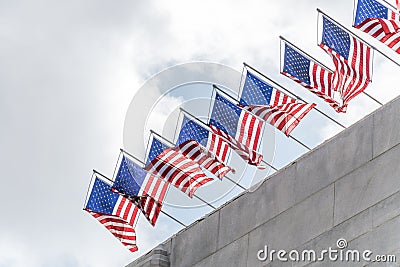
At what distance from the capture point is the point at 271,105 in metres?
24.3

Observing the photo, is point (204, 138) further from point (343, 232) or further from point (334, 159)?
point (343, 232)

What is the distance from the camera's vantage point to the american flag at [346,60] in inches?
940

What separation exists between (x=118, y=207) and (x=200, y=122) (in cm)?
258

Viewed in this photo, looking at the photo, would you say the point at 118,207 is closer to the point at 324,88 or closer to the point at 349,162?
the point at 324,88

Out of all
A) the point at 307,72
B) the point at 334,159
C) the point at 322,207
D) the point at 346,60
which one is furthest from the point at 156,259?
the point at 346,60

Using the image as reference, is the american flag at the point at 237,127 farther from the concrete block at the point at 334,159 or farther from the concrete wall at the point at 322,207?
the concrete block at the point at 334,159

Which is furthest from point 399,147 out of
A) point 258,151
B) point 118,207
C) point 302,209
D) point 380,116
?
point 118,207

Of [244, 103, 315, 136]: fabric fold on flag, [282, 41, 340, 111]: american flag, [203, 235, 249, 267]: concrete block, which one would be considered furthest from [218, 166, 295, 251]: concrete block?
[282, 41, 340, 111]: american flag

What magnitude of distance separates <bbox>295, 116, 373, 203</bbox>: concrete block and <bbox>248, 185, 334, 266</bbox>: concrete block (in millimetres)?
238

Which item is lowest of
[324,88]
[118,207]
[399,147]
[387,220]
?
[387,220]

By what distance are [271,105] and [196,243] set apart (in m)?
3.23

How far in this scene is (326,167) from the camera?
816 inches

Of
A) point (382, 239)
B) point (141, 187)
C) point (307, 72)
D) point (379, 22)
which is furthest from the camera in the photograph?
point (307, 72)

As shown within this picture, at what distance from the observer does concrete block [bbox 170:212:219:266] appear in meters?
22.6
